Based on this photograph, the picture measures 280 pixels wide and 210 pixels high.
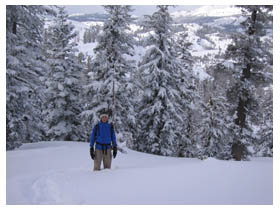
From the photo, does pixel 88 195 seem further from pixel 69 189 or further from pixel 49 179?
pixel 49 179

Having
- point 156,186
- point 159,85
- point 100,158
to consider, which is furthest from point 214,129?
point 156,186

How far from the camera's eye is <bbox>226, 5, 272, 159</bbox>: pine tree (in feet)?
47.2

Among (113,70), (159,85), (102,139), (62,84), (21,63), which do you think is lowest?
(102,139)

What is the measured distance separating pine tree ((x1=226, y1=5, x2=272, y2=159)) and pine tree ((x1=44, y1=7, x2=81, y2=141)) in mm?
13327

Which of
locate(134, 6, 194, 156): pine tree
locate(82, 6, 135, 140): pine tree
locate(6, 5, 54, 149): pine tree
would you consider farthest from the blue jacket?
locate(134, 6, 194, 156): pine tree

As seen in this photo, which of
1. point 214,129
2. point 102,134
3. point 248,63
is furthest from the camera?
point 214,129

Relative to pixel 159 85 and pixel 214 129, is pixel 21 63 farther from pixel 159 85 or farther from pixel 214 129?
pixel 214 129

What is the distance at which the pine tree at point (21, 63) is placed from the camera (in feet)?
37.7

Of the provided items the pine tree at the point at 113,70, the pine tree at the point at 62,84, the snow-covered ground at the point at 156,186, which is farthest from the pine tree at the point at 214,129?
the snow-covered ground at the point at 156,186

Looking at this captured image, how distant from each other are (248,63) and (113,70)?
9.35 m

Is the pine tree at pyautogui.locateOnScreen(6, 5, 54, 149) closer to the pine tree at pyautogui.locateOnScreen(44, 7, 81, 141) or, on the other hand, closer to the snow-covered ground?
the pine tree at pyautogui.locateOnScreen(44, 7, 81, 141)

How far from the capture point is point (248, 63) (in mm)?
14875
